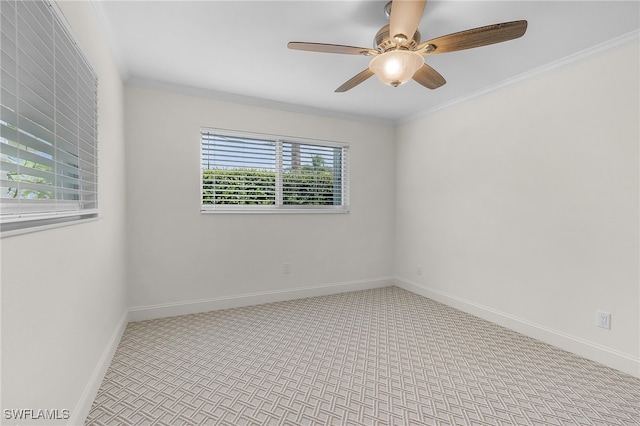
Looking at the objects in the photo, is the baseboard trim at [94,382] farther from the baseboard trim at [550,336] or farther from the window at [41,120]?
the baseboard trim at [550,336]

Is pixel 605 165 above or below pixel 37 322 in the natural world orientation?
above

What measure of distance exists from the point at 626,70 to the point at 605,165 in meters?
0.67

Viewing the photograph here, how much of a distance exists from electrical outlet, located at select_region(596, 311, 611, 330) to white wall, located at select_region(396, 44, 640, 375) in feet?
0.11

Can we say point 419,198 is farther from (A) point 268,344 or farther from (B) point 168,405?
(B) point 168,405

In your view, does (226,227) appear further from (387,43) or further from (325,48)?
(387,43)

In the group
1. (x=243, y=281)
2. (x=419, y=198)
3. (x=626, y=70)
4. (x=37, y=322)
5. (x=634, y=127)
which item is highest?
(x=626, y=70)

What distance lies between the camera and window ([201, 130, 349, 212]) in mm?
3348

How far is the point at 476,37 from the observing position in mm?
1623

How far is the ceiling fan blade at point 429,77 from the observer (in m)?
2.04

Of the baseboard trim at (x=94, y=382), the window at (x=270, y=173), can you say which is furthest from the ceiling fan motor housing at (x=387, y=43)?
the baseboard trim at (x=94, y=382)

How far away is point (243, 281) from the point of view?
136 inches

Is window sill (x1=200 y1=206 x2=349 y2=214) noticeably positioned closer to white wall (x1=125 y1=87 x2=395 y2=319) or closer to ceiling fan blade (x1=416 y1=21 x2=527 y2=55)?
white wall (x1=125 y1=87 x2=395 y2=319)

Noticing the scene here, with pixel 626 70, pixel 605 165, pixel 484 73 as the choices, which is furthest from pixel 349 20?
pixel 605 165

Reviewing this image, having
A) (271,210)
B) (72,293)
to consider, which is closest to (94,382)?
(72,293)
